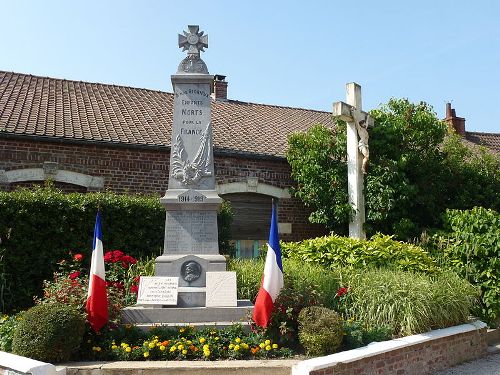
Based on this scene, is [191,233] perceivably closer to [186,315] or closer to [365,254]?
[186,315]

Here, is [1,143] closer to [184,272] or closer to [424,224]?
[184,272]

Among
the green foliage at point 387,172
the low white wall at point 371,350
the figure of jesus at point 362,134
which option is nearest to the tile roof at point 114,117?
the green foliage at point 387,172

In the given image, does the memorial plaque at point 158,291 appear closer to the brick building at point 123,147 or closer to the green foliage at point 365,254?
the green foliage at point 365,254

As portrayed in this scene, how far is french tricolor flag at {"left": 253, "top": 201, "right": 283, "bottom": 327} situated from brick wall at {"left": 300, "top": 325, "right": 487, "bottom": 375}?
44.9 inches

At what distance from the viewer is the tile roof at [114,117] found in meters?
12.2

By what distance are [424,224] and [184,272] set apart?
746 centimetres

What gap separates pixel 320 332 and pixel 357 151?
6163mm

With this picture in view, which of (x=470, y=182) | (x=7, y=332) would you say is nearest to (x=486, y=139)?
(x=470, y=182)

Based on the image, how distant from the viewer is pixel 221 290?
733 centimetres

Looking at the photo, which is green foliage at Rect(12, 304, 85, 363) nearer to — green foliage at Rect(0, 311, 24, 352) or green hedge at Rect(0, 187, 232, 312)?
green foliage at Rect(0, 311, 24, 352)

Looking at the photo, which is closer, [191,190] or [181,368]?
[181,368]

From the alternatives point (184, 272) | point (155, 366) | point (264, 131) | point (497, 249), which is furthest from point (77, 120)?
point (497, 249)

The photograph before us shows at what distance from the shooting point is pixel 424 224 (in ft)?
42.3

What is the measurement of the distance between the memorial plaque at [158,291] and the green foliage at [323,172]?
5796 millimetres
